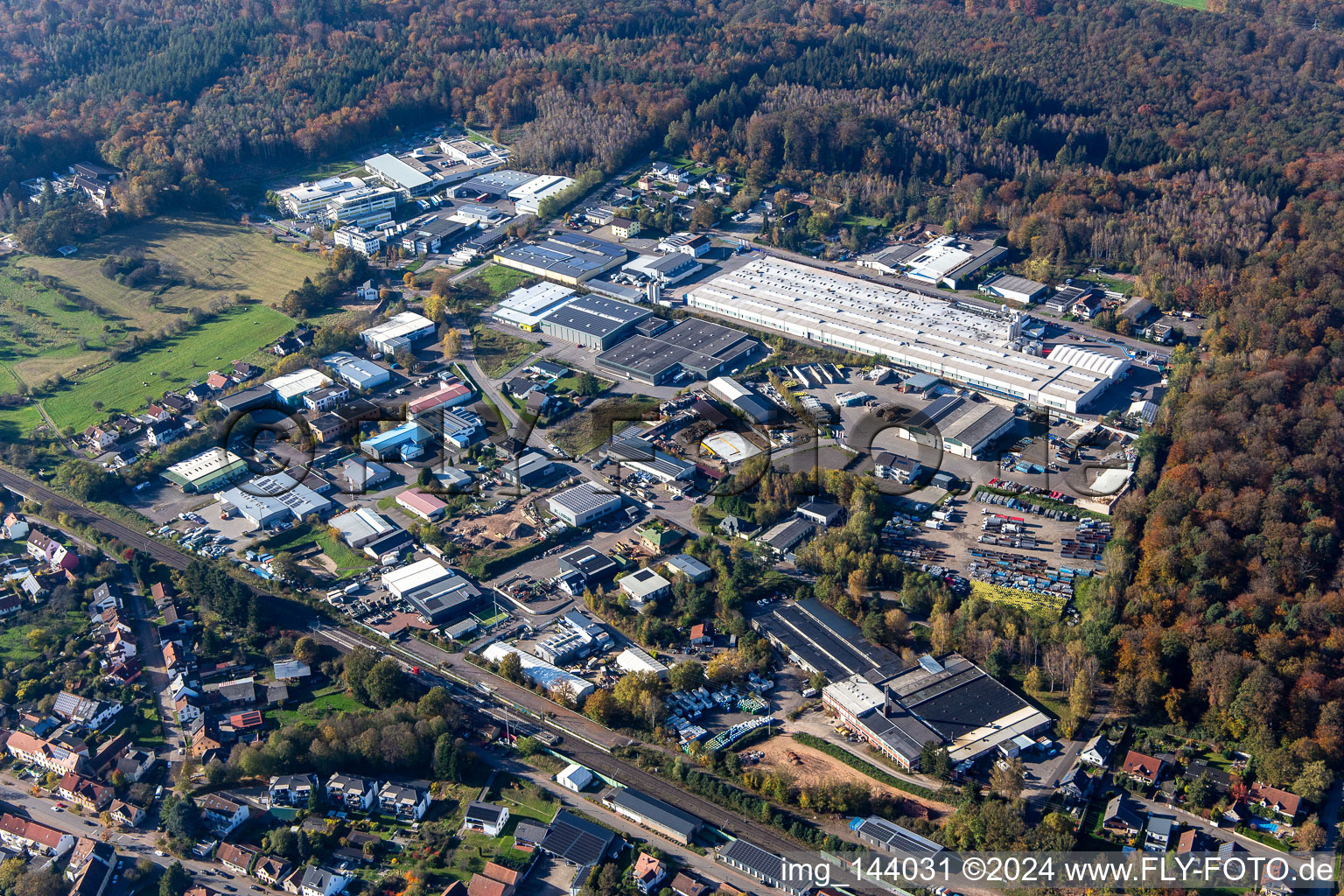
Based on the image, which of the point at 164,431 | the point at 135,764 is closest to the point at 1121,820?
the point at 135,764

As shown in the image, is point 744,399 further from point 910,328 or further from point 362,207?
point 362,207

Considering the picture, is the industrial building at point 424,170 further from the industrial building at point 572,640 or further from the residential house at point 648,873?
the residential house at point 648,873

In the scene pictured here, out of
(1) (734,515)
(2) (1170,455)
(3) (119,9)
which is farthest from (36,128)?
(2) (1170,455)

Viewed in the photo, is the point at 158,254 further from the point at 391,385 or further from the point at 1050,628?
the point at 1050,628

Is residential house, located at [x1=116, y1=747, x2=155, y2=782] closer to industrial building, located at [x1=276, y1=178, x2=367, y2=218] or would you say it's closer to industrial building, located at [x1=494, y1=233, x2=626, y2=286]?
industrial building, located at [x1=494, y1=233, x2=626, y2=286]

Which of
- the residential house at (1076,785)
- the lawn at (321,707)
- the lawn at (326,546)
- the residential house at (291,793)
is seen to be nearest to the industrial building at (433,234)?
the lawn at (326,546)

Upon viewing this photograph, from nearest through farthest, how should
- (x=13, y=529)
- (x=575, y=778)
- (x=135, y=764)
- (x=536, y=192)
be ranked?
1. (x=575, y=778)
2. (x=135, y=764)
3. (x=13, y=529)
4. (x=536, y=192)
